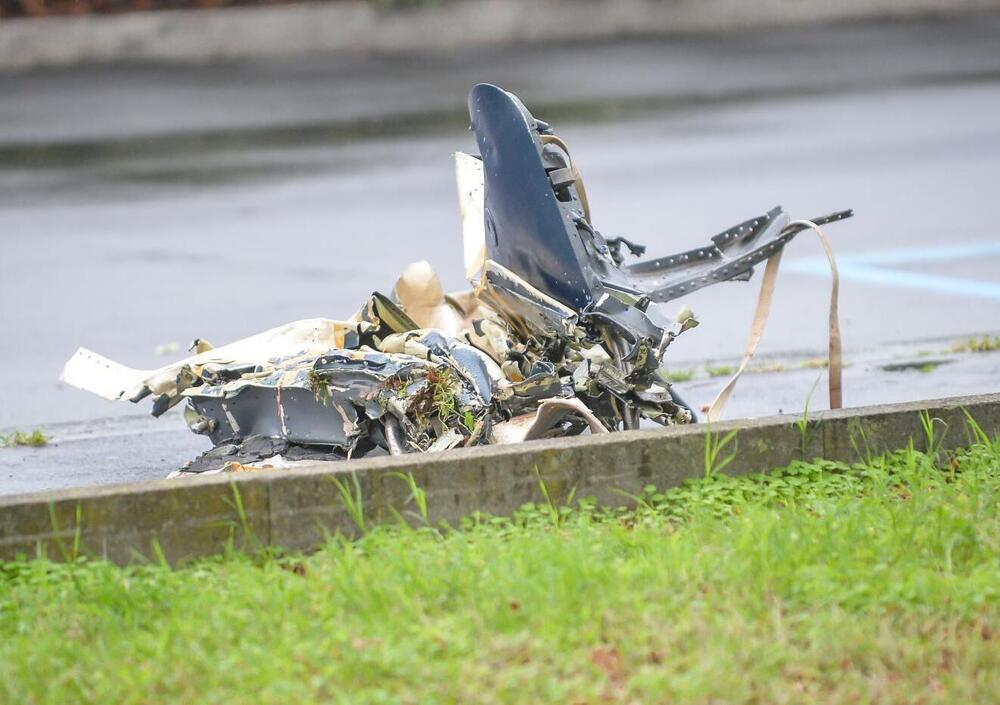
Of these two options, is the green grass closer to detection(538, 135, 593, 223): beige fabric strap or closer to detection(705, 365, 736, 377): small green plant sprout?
detection(538, 135, 593, 223): beige fabric strap

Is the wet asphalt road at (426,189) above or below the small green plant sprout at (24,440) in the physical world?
above

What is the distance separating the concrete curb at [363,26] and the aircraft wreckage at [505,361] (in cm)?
1236

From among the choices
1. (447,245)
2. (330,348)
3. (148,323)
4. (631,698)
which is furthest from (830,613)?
(447,245)

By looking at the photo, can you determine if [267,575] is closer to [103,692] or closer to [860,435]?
[103,692]

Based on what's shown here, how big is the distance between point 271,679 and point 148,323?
4746mm

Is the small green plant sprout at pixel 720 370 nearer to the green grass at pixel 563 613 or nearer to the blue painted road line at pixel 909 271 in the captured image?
the blue painted road line at pixel 909 271

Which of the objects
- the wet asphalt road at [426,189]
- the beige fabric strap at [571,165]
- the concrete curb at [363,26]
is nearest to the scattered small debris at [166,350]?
the wet asphalt road at [426,189]

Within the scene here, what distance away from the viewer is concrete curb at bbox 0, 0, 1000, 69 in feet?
54.3

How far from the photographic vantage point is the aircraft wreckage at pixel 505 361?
4.67 metres

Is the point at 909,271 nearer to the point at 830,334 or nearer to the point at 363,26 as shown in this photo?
the point at 830,334

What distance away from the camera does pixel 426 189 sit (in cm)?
1072

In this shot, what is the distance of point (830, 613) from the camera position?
349 cm

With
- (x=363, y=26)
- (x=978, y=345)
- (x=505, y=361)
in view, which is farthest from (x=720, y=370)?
(x=363, y=26)

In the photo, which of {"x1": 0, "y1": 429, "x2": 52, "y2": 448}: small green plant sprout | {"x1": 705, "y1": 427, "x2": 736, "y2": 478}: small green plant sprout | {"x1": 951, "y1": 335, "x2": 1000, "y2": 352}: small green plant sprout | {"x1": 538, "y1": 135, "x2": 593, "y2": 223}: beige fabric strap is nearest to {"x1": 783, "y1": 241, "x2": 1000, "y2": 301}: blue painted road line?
{"x1": 951, "y1": 335, "x2": 1000, "y2": 352}: small green plant sprout
